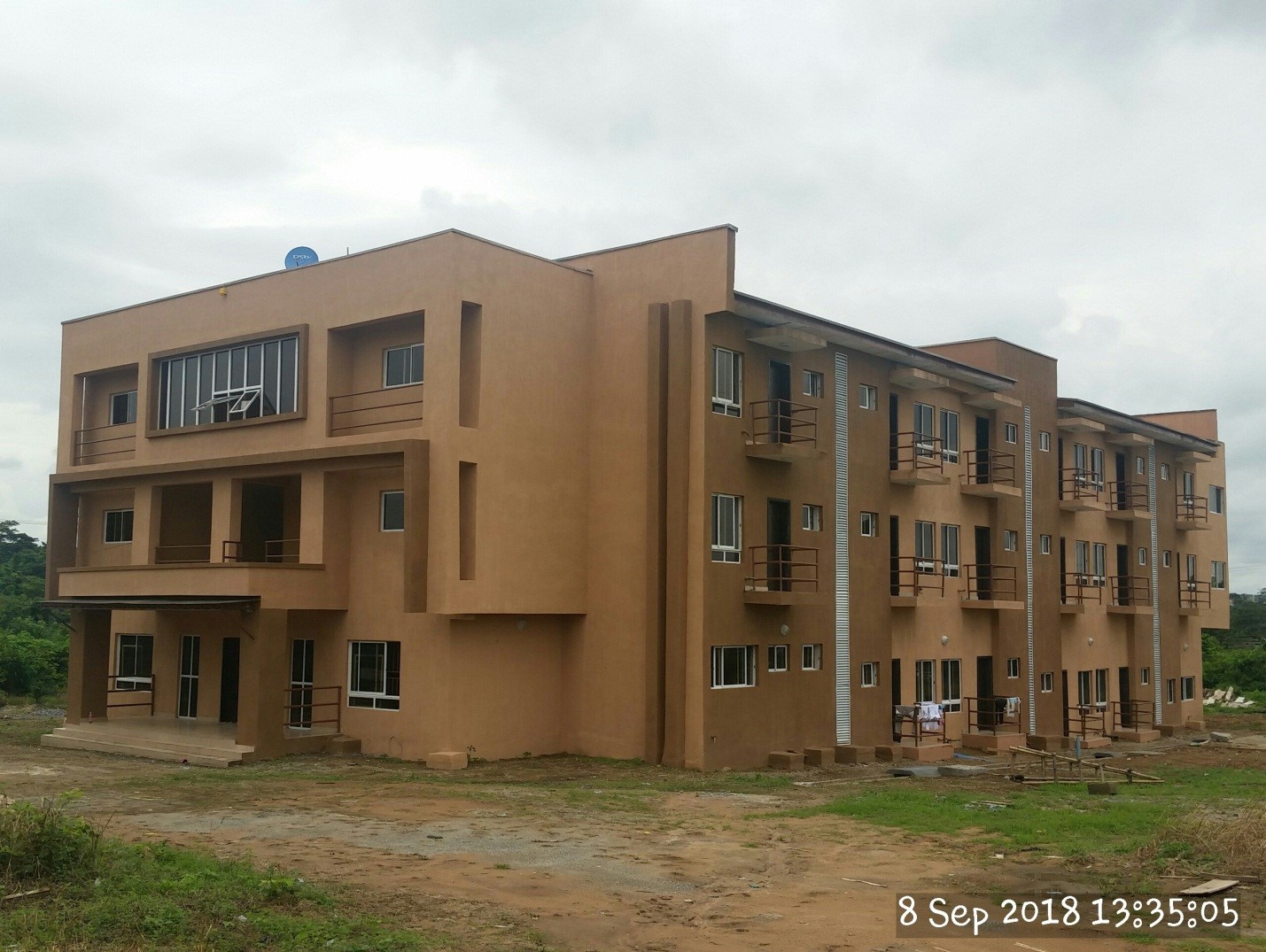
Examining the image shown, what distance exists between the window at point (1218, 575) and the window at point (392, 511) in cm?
3511

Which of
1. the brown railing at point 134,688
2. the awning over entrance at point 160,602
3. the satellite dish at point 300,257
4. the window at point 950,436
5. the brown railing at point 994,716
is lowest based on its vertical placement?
the brown railing at point 994,716

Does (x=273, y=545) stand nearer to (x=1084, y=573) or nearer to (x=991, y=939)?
(x=991, y=939)

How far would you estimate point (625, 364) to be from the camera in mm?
25422

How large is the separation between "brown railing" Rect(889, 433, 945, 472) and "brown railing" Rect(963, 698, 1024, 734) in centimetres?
673

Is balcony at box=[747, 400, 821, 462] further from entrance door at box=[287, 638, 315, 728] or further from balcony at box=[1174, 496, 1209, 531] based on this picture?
balcony at box=[1174, 496, 1209, 531]

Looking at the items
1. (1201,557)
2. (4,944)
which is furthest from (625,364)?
(1201,557)

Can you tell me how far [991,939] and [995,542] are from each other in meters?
24.4

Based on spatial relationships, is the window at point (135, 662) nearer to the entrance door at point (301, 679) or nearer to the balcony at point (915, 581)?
the entrance door at point (301, 679)

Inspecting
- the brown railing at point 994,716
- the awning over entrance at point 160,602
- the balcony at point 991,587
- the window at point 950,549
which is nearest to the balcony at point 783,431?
the window at point 950,549

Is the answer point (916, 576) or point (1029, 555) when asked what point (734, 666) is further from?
point (1029, 555)

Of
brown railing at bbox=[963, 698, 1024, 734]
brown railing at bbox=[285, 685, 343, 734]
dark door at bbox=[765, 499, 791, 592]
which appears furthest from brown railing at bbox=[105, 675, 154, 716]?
brown railing at bbox=[963, 698, 1024, 734]

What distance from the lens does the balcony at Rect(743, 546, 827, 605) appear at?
2519cm

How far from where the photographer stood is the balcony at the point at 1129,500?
40188 mm

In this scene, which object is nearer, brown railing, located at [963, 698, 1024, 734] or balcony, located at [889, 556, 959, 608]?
balcony, located at [889, 556, 959, 608]
